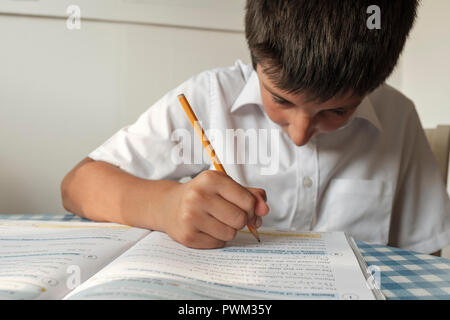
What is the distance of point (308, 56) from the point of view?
16.6 inches

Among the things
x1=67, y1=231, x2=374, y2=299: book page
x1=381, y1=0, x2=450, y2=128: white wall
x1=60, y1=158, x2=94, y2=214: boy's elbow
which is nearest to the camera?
x1=67, y1=231, x2=374, y2=299: book page

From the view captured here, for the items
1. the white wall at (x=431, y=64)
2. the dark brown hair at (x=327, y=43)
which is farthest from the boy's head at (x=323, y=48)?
the white wall at (x=431, y=64)

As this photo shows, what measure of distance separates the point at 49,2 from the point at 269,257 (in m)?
0.89

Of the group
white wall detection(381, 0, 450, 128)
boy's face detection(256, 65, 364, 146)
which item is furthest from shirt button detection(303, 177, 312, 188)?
white wall detection(381, 0, 450, 128)

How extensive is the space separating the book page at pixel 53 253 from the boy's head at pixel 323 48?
270 mm

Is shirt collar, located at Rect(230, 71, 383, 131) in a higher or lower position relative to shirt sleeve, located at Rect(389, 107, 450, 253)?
higher

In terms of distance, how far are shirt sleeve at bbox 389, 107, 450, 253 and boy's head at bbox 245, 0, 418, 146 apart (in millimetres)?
306

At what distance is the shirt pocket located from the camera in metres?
0.64

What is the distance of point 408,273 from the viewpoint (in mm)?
→ 342

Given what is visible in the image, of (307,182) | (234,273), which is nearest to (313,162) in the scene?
(307,182)

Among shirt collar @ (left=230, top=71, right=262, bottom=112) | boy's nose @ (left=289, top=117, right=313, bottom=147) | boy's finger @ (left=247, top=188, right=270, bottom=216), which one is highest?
shirt collar @ (left=230, top=71, right=262, bottom=112)

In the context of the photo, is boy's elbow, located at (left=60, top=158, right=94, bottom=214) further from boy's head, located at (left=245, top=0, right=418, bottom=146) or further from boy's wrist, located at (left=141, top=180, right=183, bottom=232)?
boy's head, located at (left=245, top=0, right=418, bottom=146)

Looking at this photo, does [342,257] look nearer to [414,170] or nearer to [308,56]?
[308,56]
